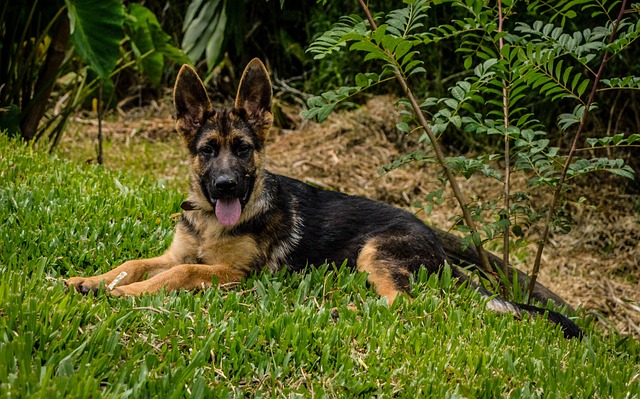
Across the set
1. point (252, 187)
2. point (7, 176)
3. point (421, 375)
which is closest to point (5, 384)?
point (421, 375)

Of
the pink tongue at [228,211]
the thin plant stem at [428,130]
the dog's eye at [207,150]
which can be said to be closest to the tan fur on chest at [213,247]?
the pink tongue at [228,211]

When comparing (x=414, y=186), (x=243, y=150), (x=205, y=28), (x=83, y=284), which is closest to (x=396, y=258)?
(x=243, y=150)

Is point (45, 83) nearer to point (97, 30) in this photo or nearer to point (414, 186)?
point (97, 30)

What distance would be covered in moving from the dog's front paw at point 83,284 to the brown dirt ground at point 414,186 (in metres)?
2.94

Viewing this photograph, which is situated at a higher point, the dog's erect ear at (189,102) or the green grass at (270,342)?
the dog's erect ear at (189,102)

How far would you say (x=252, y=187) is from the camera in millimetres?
4902

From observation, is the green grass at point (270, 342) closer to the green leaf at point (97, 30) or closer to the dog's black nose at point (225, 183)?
the dog's black nose at point (225, 183)

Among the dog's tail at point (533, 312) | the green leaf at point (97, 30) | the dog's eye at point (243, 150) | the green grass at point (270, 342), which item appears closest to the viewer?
the green grass at point (270, 342)

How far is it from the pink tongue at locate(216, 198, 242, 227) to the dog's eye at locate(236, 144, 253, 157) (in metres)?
0.32

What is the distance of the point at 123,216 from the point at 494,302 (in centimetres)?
283

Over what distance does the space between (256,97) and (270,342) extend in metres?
2.04

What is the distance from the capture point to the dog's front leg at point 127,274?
416 centimetres

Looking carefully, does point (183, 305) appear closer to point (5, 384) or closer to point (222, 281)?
point (222, 281)

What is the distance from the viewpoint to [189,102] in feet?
16.2
